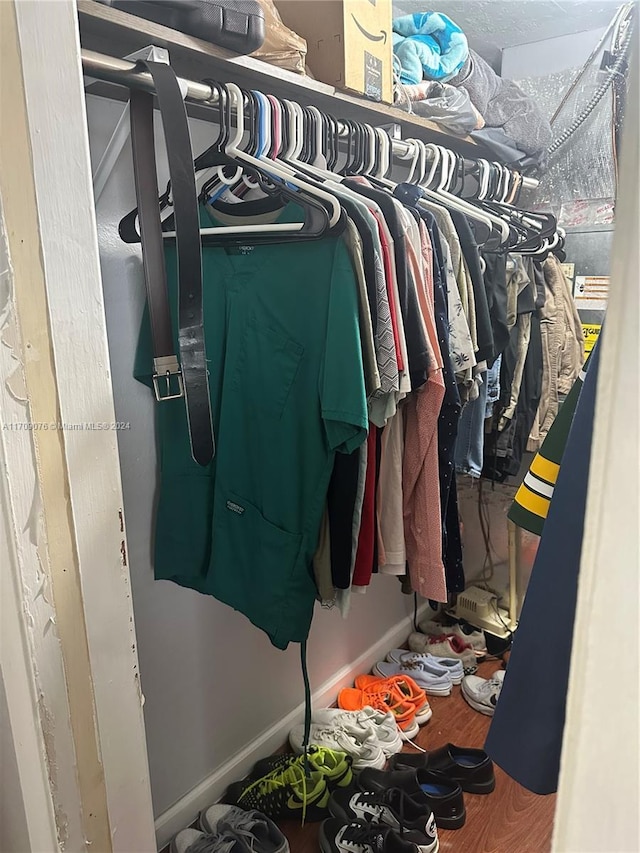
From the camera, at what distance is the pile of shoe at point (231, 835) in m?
1.38

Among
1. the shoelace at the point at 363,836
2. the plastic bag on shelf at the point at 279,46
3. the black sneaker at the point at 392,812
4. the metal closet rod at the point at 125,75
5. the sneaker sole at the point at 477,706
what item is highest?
the plastic bag on shelf at the point at 279,46

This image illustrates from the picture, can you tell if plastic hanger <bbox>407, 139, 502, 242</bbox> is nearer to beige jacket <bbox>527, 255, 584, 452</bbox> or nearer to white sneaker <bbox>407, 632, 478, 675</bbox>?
beige jacket <bbox>527, 255, 584, 452</bbox>

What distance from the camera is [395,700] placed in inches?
76.2

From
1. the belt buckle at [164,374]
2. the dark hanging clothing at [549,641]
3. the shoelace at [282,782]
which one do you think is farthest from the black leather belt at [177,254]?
the shoelace at [282,782]

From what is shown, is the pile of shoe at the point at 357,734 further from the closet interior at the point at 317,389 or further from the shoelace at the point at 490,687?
the shoelace at the point at 490,687

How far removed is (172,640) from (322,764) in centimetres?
56

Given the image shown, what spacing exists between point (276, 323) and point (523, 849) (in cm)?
136

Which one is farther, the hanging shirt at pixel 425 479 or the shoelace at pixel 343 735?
the shoelace at pixel 343 735

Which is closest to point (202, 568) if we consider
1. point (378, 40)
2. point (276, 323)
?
point (276, 323)

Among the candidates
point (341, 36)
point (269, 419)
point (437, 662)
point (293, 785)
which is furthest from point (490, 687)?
point (341, 36)

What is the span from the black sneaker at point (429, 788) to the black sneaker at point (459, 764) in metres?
0.03

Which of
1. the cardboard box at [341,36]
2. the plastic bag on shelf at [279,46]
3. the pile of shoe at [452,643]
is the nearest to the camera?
the plastic bag on shelf at [279,46]

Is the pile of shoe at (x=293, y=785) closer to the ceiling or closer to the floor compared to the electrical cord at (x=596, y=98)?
closer to the floor

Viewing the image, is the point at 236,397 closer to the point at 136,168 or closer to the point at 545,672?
the point at 136,168
